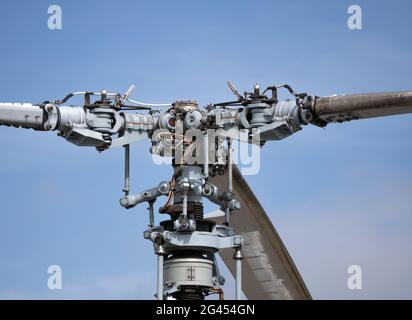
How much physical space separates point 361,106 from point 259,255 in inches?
398

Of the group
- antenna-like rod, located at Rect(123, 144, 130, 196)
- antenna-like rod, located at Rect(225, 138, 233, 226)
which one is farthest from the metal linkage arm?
antenna-like rod, located at Rect(225, 138, 233, 226)

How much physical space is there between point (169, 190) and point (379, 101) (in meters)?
6.18

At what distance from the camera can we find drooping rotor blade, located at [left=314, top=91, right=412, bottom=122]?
3566 centimetres

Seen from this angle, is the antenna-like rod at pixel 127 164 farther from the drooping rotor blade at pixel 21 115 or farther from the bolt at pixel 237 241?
the bolt at pixel 237 241

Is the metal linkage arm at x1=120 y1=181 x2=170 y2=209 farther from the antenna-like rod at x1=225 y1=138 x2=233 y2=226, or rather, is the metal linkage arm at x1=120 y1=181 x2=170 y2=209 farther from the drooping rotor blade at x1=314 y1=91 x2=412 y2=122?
the drooping rotor blade at x1=314 y1=91 x2=412 y2=122

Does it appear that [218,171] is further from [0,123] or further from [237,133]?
[0,123]

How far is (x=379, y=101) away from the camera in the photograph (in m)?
35.9

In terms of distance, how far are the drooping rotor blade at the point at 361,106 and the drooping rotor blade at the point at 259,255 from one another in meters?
5.09

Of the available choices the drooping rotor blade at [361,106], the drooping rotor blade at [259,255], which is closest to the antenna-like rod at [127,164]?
the drooping rotor blade at [259,255]

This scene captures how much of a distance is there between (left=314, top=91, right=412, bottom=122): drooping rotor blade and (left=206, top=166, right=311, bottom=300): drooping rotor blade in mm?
5085

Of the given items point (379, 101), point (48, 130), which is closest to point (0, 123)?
point (48, 130)

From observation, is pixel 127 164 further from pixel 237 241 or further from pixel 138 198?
pixel 237 241

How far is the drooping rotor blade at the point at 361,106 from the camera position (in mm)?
35656
